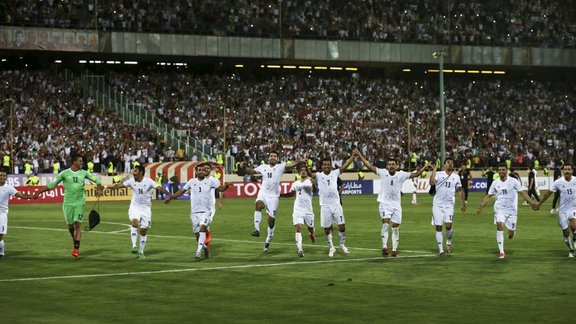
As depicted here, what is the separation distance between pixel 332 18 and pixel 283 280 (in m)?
66.2

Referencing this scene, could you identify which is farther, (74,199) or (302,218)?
(302,218)

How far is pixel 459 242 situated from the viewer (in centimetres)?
2994

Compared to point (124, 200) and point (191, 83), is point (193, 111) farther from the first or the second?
point (124, 200)

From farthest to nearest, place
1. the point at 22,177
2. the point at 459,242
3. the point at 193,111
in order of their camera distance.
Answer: the point at 193,111 < the point at 22,177 < the point at 459,242

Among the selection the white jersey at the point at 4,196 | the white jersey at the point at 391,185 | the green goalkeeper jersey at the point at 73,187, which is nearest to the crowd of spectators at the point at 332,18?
the white jersey at the point at 4,196

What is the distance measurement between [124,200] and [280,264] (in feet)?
122

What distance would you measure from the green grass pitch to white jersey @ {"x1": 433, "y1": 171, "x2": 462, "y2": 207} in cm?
142

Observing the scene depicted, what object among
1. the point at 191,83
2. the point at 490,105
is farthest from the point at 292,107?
the point at 490,105

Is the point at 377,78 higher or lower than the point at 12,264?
higher

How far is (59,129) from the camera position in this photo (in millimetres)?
65625

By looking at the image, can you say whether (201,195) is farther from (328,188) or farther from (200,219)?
(328,188)

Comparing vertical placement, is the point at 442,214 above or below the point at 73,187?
below

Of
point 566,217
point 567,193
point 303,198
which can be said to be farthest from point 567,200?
point 303,198

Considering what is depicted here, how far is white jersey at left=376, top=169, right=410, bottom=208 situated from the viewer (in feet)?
83.3
